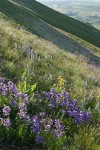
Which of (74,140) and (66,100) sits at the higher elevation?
(66,100)

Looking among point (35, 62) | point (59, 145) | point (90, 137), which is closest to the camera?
point (59, 145)

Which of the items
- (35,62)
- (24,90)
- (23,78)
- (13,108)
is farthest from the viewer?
(35,62)

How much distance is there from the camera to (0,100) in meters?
5.34

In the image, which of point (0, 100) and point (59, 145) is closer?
point (59, 145)

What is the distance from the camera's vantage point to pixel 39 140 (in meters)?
4.63

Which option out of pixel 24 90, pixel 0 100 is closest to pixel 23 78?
pixel 24 90

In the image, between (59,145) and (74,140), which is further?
(74,140)

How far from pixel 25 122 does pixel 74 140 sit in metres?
0.89

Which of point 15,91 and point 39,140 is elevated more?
point 15,91

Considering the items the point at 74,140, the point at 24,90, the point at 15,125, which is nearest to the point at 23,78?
the point at 24,90

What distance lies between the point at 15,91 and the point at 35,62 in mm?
3040

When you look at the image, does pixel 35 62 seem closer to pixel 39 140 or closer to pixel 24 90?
pixel 24 90

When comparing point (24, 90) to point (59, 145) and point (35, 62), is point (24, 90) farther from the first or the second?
point (35, 62)

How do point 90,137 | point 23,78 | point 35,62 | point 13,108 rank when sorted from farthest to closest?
point 35,62 → point 23,78 → point 13,108 → point 90,137
